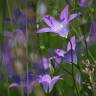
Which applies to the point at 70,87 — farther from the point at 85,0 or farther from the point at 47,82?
the point at 85,0

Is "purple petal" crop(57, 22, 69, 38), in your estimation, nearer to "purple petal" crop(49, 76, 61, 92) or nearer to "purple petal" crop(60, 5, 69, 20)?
"purple petal" crop(60, 5, 69, 20)

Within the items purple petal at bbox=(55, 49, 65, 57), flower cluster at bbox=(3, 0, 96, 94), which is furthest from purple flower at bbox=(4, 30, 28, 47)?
purple petal at bbox=(55, 49, 65, 57)

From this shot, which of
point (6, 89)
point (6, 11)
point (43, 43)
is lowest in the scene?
point (6, 89)

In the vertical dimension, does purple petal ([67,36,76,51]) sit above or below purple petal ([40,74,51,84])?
above

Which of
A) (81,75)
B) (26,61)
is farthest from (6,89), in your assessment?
(81,75)

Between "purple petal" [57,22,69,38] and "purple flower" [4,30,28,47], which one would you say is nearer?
"purple petal" [57,22,69,38]

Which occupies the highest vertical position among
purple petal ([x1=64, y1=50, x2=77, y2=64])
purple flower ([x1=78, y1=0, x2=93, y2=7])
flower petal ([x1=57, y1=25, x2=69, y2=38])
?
purple flower ([x1=78, y1=0, x2=93, y2=7])

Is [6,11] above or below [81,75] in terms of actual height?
above

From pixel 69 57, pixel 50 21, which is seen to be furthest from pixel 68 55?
pixel 50 21

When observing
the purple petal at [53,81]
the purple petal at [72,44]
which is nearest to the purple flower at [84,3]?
the purple petal at [72,44]
